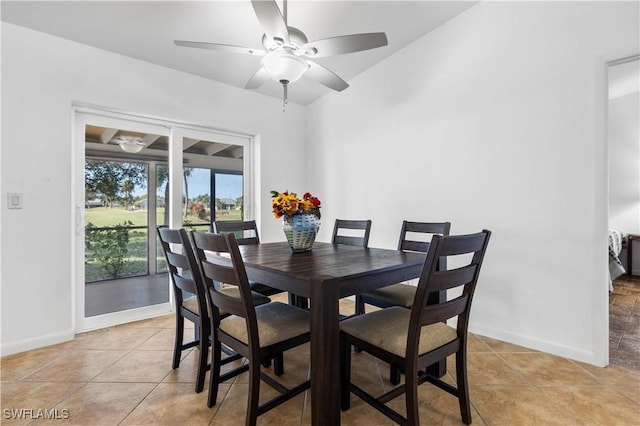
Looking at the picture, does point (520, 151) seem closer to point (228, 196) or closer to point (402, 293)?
point (402, 293)

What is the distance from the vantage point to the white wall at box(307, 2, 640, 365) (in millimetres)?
1946

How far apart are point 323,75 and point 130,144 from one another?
2.20 meters

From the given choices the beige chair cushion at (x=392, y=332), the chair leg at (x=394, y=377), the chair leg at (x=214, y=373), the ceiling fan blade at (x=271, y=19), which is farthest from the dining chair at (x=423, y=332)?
the ceiling fan blade at (x=271, y=19)

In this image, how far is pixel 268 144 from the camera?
3.97m

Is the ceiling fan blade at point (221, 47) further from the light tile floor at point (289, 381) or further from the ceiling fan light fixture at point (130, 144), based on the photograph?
the light tile floor at point (289, 381)

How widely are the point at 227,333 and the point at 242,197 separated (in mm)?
2564

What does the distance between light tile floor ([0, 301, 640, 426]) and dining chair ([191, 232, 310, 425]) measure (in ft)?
0.65

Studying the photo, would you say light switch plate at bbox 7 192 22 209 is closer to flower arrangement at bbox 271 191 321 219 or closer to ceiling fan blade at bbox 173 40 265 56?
ceiling fan blade at bbox 173 40 265 56

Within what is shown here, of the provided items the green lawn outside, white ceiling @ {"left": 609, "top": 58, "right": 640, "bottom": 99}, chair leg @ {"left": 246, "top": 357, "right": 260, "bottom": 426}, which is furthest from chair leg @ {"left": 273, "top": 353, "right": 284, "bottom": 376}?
white ceiling @ {"left": 609, "top": 58, "right": 640, "bottom": 99}

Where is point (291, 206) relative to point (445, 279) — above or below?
above

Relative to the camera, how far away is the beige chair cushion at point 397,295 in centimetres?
195

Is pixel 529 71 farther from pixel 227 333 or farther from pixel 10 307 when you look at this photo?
pixel 10 307

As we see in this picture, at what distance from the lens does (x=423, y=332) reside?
1.37 metres

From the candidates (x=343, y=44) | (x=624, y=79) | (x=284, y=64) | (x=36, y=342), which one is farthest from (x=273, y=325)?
(x=624, y=79)
